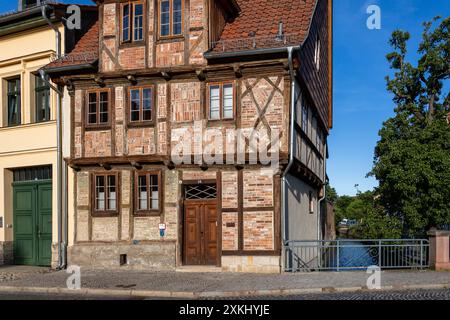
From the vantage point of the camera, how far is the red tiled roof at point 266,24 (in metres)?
14.3

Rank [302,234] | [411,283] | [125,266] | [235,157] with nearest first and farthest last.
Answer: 1. [411,283]
2. [235,157]
3. [125,266]
4. [302,234]

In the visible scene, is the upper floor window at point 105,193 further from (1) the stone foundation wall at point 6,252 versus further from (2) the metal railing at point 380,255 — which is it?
(2) the metal railing at point 380,255

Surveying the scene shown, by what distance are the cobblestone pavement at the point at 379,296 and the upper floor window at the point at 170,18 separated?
8.13 meters

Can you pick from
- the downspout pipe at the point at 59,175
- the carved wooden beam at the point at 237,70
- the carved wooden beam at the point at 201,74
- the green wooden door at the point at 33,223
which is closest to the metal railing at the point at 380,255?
the carved wooden beam at the point at 237,70

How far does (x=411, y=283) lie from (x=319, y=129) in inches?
484

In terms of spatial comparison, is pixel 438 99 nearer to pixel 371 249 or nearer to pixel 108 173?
pixel 371 249

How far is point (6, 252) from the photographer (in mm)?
17547

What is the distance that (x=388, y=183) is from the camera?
19734mm

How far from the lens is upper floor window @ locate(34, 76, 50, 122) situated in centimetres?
1728

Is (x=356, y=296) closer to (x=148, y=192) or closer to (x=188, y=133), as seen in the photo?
(x=188, y=133)

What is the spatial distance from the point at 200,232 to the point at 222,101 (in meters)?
3.84

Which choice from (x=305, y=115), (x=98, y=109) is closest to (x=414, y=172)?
(x=305, y=115)

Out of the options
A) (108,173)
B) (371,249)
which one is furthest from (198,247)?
(371,249)

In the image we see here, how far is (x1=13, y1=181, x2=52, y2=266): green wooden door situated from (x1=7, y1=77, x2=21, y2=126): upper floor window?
230 cm
